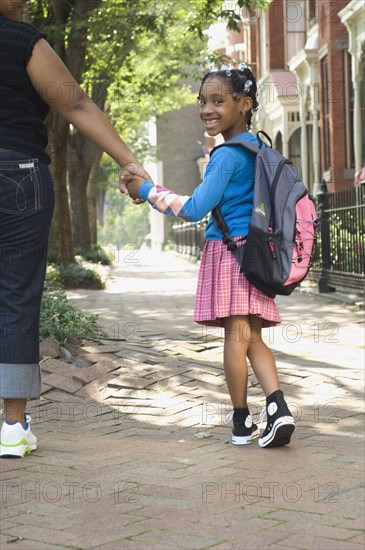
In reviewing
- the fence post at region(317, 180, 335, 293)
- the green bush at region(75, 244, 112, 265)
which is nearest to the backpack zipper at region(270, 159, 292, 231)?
the fence post at region(317, 180, 335, 293)

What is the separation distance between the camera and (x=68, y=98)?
4.70 meters

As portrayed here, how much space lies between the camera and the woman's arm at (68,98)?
4.55 m

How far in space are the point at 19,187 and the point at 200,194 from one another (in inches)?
31.8

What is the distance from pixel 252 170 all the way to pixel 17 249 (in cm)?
116

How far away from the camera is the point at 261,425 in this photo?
5594 mm

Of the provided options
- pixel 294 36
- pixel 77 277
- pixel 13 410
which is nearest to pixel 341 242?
pixel 77 277

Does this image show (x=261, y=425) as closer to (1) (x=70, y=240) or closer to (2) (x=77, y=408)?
(2) (x=77, y=408)

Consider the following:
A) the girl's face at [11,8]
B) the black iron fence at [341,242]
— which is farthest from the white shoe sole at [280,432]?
→ the black iron fence at [341,242]

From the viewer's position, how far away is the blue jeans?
451 cm

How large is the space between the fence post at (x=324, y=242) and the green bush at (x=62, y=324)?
751 cm

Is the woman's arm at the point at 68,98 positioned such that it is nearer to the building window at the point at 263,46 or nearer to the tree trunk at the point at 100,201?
Result: the building window at the point at 263,46

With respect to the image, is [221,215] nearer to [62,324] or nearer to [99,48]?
[62,324]

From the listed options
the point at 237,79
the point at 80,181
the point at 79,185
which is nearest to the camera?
the point at 237,79

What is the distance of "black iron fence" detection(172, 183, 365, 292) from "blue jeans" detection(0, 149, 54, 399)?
960cm
